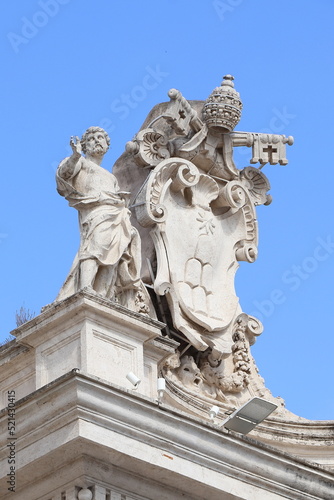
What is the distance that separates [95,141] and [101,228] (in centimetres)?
124

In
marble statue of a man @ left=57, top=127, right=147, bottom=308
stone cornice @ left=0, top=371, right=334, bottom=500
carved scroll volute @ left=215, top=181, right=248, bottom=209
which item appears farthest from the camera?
carved scroll volute @ left=215, top=181, right=248, bottom=209

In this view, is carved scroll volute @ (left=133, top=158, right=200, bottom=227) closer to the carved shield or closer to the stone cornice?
the carved shield

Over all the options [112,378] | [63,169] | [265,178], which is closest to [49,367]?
[112,378]

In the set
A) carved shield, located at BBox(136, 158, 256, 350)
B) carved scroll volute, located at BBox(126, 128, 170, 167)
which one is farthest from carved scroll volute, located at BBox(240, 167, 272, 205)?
carved scroll volute, located at BBox(126, 128, 170, 167)

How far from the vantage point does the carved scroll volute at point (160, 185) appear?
2288 centimetres

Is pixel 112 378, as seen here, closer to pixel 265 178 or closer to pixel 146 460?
pixel 146 460

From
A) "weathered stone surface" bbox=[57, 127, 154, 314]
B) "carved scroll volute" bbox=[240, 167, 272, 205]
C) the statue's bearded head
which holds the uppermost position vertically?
"carved scroll volute" bbox=[240, 167, 272, 205]

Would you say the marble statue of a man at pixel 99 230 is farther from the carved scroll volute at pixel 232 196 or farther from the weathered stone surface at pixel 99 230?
the carved scroll volute at pixel 232 196

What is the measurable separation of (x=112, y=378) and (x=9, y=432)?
1196 mm

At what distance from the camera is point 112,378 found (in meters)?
19.6

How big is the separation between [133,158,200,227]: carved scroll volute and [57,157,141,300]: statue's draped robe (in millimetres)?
1327

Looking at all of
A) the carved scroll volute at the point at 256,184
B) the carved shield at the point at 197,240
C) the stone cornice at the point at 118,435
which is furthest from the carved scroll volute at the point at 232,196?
the stone cornice at the point at 118,435

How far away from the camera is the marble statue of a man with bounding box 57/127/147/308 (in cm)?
2064

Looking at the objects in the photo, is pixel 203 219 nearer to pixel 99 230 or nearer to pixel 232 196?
pixel 232 196
